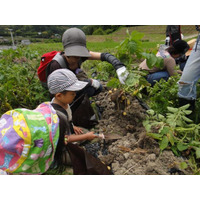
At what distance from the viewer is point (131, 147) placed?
166 centimetres

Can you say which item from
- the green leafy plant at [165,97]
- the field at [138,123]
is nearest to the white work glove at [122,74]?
the field at [138,123]

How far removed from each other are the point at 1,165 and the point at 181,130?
1.42m

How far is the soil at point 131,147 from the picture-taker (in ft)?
4.60

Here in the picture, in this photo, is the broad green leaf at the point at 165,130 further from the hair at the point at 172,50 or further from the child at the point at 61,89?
the hair at the point at 172,50

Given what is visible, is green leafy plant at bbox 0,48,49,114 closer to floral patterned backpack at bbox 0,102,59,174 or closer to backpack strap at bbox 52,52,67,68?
backpack strap at bbox 52,52,67,68

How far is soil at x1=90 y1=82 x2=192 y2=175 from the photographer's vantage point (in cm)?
140

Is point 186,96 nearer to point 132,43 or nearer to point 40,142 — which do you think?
point 132,43

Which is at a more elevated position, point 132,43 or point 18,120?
point 132,43

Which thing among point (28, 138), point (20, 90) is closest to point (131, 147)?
point (28, 138)

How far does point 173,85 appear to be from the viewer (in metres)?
2.02

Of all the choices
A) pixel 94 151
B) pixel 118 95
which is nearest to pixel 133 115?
pixel 118 95

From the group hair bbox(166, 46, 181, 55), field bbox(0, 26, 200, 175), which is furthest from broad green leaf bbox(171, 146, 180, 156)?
hair bbox(166, 46, 181, 55)

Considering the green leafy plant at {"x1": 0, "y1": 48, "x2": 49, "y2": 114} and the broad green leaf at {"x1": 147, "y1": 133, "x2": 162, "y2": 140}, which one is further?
the green leafy plant at {"x1": 0, "y1": 48, "x2": 49, "y2": 114}

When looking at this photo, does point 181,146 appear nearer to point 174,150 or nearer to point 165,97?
point 174,150
